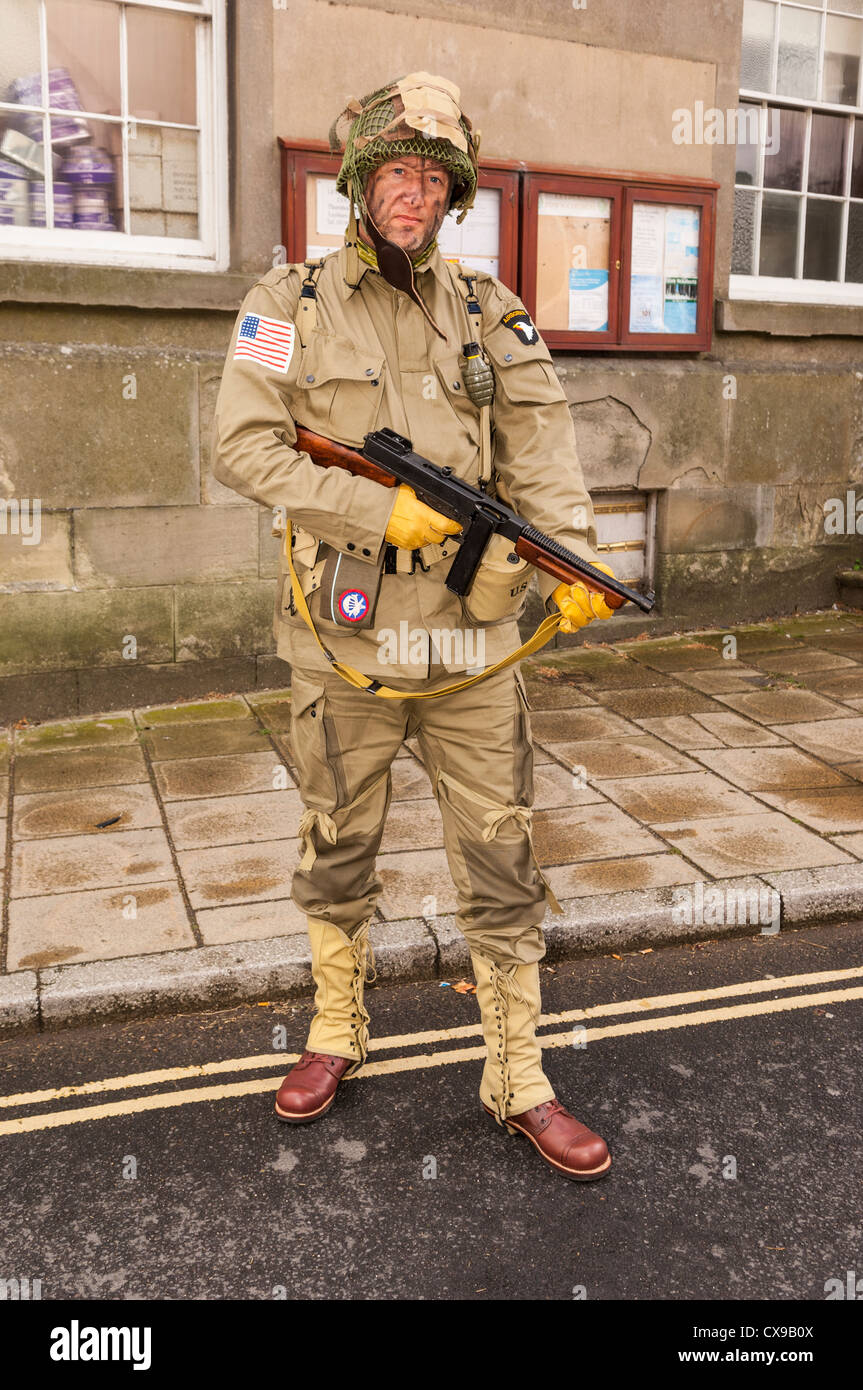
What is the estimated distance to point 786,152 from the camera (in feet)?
28.7

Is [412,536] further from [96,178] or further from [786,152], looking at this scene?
[786,152]

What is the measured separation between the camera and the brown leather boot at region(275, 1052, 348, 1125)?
3.35m

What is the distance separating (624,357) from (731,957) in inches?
193

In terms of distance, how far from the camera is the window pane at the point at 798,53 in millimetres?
8531

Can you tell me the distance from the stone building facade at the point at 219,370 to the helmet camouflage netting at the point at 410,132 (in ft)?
12.3

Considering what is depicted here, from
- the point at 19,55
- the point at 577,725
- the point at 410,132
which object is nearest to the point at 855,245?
the point at 577,725

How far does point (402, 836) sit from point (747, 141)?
19.6ft

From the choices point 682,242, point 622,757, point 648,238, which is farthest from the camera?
point 682,242

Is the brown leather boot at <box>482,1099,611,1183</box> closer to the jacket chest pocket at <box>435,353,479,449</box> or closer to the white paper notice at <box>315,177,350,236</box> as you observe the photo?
the jacket chest pocket at <box>435,353,479,449</box>

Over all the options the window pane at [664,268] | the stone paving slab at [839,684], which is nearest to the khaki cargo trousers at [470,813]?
the stone paving slab at [839,684]

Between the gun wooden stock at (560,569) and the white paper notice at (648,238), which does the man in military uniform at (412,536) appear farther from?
the white paper notice at (648,238)

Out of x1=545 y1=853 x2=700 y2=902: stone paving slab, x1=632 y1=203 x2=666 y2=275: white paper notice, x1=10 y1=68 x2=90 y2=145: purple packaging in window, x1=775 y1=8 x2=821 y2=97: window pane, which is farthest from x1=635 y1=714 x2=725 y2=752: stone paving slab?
x1=775 y1=8 x2=821 y2=97: window pane

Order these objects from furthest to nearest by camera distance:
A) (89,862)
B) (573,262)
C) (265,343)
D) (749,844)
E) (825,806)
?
1. (573,262)
2. (825,806)
3. (749,844)
4. (89,862)
5. (265,343)
